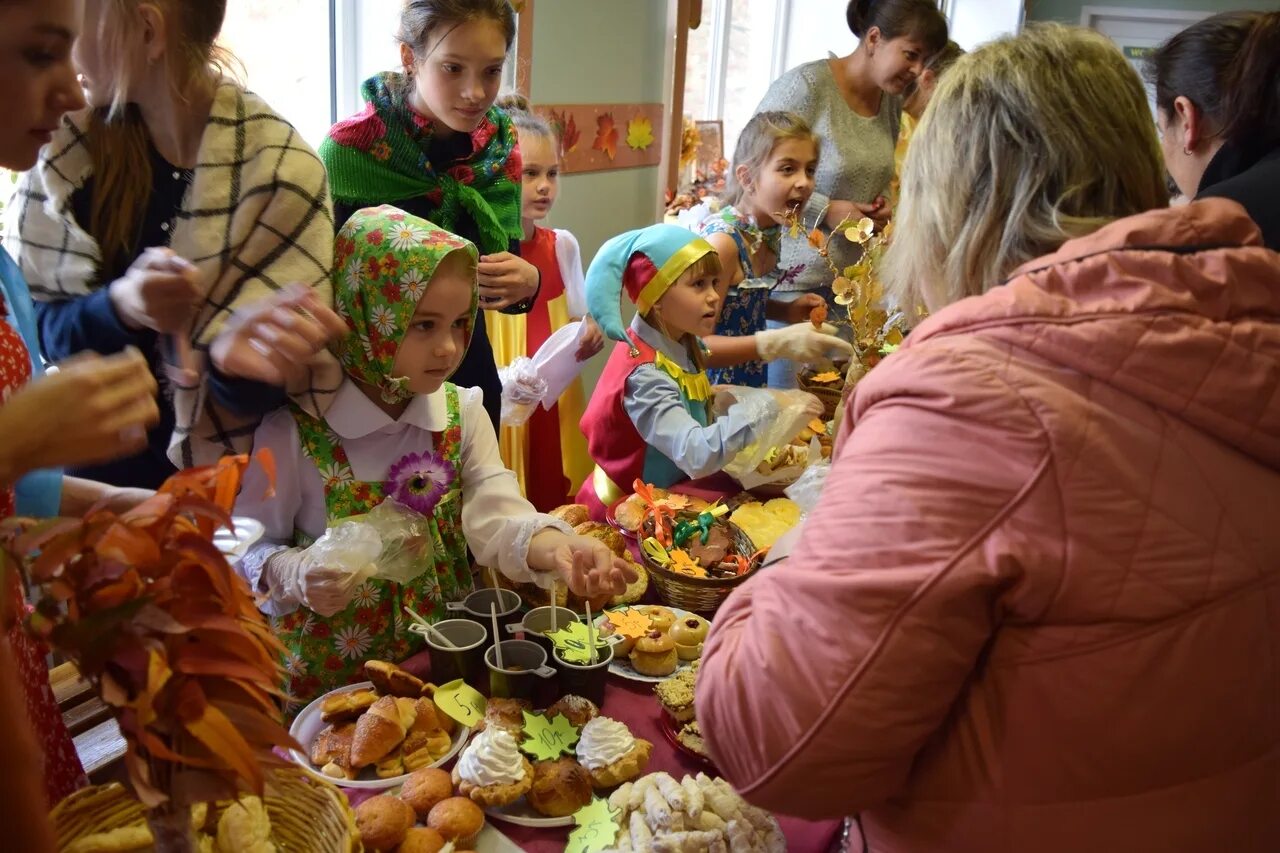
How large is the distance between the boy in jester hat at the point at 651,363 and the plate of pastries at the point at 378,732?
3.38 ft

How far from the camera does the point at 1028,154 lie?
1070 mm

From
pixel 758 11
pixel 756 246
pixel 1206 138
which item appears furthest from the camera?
pixel 758 11

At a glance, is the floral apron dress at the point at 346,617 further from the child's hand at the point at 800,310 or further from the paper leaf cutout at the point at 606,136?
the paper leaf cutout at the point at 606,136

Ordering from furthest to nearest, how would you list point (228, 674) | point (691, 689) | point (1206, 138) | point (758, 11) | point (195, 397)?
point (758, 11), point (1206, 138), point (195, 397), point (691, 689), point (228, 674)

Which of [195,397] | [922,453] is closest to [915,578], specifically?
[922,453]

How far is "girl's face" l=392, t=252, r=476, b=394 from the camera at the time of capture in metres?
1.55

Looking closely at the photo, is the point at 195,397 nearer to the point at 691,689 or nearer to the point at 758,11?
the point at 691,689

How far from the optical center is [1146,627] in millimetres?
856

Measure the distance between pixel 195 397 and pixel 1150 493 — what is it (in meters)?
1.34

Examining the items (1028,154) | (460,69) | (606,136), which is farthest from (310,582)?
(606,136)

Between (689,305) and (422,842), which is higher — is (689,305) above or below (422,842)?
above

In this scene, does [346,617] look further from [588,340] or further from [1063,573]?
[588,340]

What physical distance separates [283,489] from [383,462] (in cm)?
17

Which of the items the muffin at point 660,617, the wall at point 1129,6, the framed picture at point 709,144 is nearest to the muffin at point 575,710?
the muffin at point 660,617
